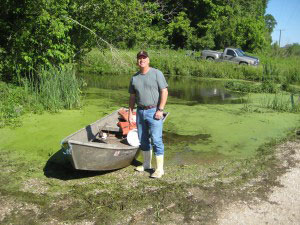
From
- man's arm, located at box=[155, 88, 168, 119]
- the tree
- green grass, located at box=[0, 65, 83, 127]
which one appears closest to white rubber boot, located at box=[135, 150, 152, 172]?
man's arm, located at box=[155, 88, 168, 119]

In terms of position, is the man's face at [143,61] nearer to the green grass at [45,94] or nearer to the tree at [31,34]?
the green grass at [45,94]

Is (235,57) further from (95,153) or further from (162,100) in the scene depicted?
(95,153)

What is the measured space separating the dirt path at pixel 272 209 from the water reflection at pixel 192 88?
664cm

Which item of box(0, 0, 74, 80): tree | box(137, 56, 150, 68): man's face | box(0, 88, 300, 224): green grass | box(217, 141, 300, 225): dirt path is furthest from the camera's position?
box(0, 0, 74, 80): tree

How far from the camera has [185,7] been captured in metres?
33.1

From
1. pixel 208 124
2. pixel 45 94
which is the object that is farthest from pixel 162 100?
pixel 45 94

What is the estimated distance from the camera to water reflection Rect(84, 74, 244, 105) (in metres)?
12.2

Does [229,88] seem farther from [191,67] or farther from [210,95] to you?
[191,67]

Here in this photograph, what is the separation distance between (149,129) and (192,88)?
33.8 ft

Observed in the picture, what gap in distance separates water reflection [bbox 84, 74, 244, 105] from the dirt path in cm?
664

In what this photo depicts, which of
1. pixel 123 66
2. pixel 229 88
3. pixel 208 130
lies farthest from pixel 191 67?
pixel 208 130

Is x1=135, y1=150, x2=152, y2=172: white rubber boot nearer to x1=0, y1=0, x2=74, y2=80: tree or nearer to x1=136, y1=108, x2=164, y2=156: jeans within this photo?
x1=136, y1=108, x2=164, y2=156: jeans

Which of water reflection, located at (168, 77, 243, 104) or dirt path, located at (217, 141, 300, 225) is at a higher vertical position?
A: water reflection, located at (168, 77, 243, 104)

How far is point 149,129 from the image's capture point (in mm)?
4875
